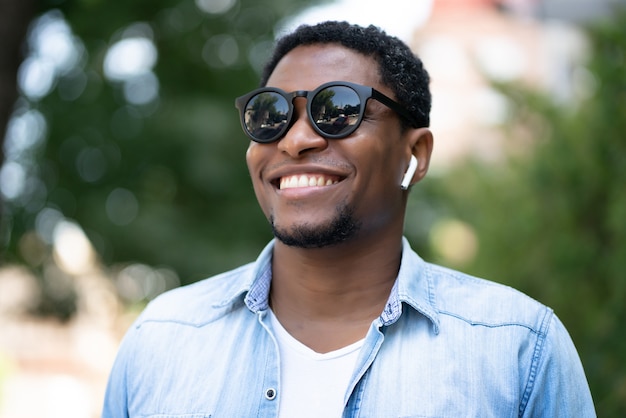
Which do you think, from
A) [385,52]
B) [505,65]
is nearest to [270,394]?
[385,52]

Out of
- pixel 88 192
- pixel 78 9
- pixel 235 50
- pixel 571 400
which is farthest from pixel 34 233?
pixel 571 400

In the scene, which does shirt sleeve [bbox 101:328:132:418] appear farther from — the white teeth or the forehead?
the forehead

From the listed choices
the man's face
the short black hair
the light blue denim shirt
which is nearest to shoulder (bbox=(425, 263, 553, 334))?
the light blue denim shirt

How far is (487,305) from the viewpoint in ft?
7.64

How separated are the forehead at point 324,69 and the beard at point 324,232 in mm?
435

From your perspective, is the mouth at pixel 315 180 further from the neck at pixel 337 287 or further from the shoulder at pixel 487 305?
the shoulder at pixel 487 305

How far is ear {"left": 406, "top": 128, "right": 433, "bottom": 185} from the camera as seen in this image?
2559 millimetres

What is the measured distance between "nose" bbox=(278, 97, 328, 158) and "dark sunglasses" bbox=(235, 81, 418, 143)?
0.8 inches

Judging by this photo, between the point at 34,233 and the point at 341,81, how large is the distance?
15.9 feet

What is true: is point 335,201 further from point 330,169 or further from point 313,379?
point 313,379

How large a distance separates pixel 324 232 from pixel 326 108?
39cm

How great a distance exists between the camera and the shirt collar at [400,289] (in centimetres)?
232

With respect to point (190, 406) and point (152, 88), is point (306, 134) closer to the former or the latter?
point (190, 406)

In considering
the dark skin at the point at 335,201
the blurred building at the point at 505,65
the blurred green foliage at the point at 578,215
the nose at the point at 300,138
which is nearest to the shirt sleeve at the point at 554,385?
the dark skin at the point at 335,201
